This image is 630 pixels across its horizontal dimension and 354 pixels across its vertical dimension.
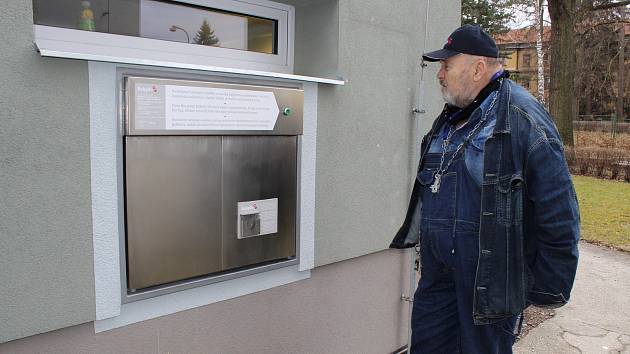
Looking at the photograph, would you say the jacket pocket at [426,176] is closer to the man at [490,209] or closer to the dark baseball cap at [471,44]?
the man at [490,209]

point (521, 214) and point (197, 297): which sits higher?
point (521, 214)

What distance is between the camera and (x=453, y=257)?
91.7 inches

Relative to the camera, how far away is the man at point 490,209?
6.97 ft

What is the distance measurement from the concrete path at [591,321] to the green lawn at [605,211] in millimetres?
1588

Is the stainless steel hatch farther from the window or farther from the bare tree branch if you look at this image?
the window

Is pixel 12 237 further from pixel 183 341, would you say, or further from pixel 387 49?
pixel 387 49

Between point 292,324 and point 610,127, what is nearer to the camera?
point 292,324

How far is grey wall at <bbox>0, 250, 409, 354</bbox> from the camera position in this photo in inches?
90.0

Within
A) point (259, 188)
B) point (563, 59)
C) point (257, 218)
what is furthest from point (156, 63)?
point (563, 59)

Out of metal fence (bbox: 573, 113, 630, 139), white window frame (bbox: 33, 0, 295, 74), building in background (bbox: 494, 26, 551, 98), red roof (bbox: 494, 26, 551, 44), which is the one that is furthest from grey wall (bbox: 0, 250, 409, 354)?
building in background (bbox: 494, 26, 551, 98)

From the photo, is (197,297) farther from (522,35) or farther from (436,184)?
(522,35)

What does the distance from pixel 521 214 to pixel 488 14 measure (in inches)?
812

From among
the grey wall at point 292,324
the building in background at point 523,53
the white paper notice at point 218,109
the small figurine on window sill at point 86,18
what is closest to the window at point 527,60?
the building in background at point 523,53

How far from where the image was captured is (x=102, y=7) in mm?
2385
